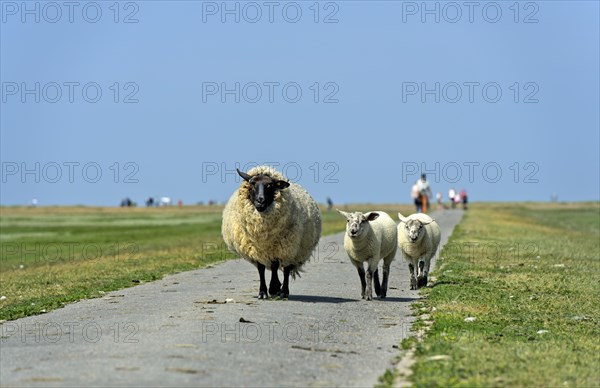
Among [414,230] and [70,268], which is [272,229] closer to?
[414,230]

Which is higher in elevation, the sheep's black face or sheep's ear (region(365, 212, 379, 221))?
sheep's ear (region(365, 212, 379, 221))

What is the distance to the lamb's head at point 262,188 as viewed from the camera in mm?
20906

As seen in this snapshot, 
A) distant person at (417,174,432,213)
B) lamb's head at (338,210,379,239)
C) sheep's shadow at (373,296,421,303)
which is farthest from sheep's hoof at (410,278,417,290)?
distant person at (417,174,432,213)

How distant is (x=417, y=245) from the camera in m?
24.1

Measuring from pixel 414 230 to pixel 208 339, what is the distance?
407 inches

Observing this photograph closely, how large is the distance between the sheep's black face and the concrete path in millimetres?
1306

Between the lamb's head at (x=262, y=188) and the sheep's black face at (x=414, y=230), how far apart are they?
379 cm

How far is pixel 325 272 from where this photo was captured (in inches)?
1110

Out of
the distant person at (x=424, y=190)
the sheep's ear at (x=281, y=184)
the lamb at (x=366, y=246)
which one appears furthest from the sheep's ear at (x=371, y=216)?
the distant person at (x=424, y=190)

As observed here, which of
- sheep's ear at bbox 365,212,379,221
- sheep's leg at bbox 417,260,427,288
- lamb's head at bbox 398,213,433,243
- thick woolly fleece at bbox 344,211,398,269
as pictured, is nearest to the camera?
thick woolly fleece at bbox 344,211,398,269

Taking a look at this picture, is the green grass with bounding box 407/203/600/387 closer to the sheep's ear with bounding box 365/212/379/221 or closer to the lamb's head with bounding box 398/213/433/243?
the lamb's head with bounding box 398/213/433/243

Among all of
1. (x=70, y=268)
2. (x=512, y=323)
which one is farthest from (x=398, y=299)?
(x=70, y=268)

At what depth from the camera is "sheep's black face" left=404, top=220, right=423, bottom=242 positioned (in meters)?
23.8

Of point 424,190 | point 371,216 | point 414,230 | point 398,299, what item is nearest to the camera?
point 398,299
